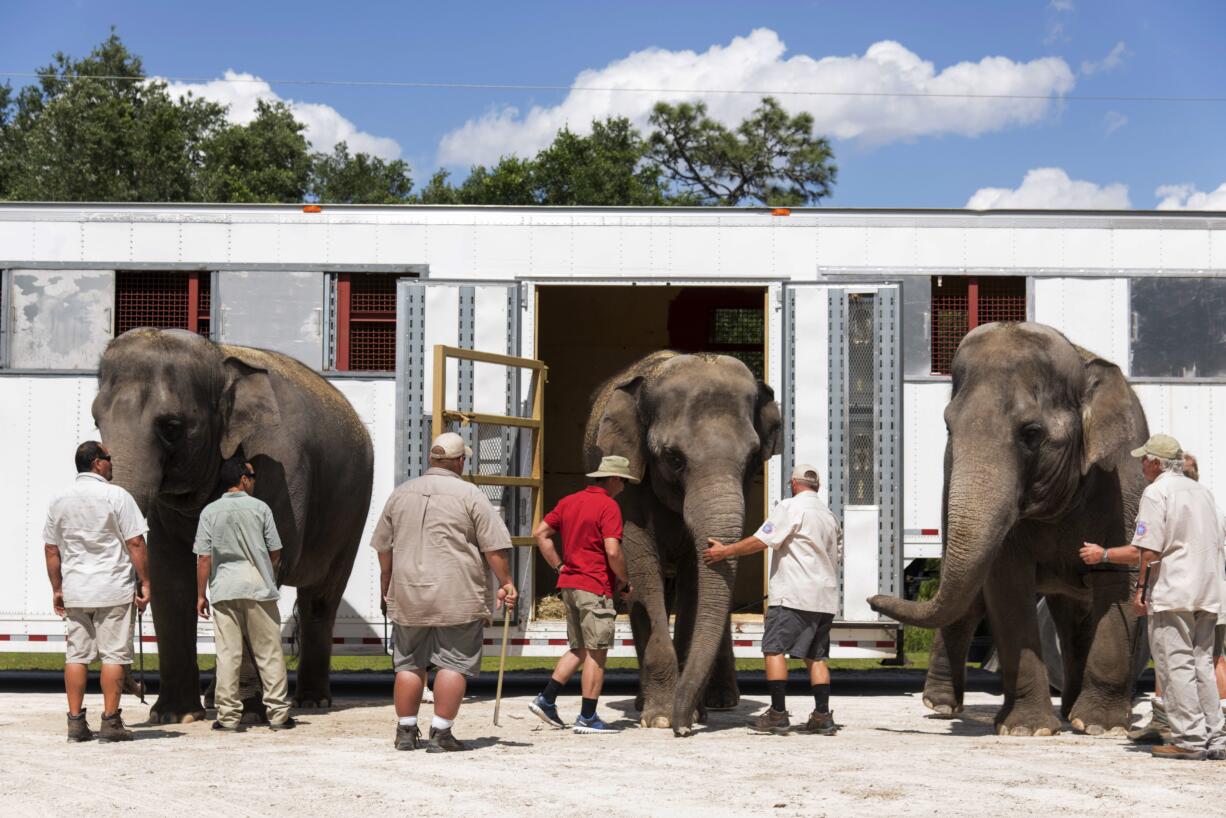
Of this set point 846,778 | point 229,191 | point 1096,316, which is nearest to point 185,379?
point 846,778

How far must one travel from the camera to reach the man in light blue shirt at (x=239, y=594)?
11070 millimetres

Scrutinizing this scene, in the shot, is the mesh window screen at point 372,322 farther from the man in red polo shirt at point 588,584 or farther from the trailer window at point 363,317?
the man in red polo shirt at point 588,584

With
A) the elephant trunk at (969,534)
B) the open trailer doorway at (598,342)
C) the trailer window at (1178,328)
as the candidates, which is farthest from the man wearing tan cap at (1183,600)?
the open trailer doorway at (598,342)

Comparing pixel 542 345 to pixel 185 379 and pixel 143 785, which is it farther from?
pixel 143 785

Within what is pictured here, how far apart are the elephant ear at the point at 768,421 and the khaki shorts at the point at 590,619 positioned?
1868 millimetres

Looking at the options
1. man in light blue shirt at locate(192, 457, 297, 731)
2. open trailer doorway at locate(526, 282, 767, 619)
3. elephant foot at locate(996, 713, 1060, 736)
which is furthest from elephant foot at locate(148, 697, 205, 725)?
open trailer doorway at locate(526, 282, 767, 619)

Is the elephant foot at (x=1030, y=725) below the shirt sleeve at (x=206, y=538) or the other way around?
below

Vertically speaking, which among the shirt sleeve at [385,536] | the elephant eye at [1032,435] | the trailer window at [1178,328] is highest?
the trailer window at [1178,328]

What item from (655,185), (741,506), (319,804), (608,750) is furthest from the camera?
(655,185)

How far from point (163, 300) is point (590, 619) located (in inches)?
230

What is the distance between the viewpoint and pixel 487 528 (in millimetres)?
10070

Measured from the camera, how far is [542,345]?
64.8 ft

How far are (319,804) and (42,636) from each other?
6.84m

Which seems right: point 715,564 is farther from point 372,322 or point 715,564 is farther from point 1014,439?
point 372,322
